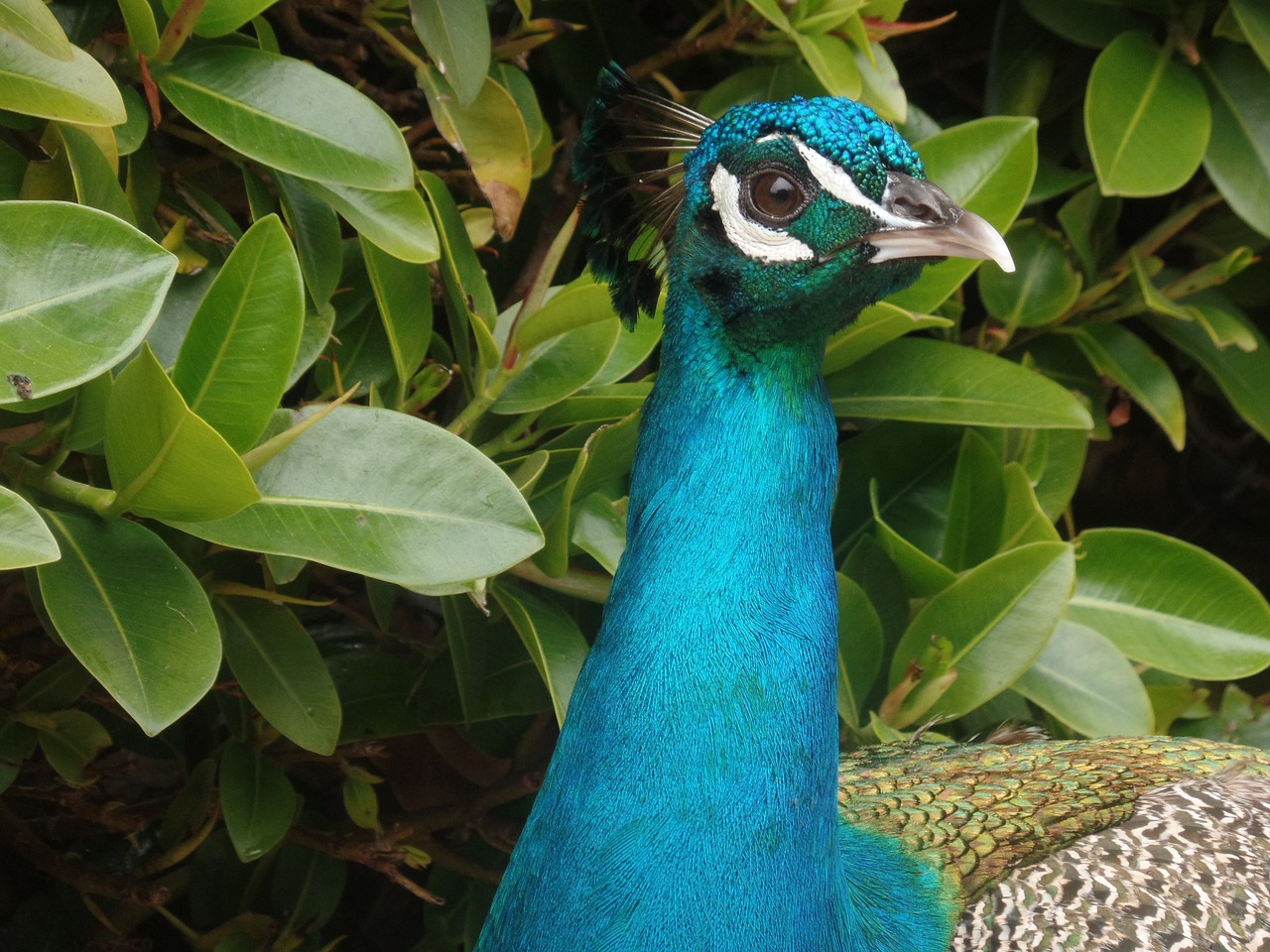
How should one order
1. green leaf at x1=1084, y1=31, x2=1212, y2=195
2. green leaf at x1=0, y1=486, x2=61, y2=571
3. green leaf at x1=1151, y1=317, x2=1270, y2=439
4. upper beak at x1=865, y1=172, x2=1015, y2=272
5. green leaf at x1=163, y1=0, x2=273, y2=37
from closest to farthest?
green leaf at x1=0, y1=486, x2=61, y2=571, upper beak at x1=865, y1=172, x2=1015, y2=272, green leaf at x1=163, y1=0, x2=273, y2=37, green leaf at x1=1084, y1=31, x2=1212, y2=195, green leaf at x1=1151, y1=317, x2=1270, y2=439

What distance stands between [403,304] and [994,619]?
0.63 meters

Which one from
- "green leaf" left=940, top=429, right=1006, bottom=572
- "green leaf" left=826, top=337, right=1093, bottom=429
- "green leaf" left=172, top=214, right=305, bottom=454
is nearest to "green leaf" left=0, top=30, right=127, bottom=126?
"green leaf" left=172, top=214, right=305, bottom=454

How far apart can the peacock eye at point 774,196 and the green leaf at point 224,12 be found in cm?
40

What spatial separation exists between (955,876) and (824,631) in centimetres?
33

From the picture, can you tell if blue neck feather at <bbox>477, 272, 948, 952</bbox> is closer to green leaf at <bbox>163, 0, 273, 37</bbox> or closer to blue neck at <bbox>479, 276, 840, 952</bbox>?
blue neck at <bbox>479, 276, 840, 952</bbox>

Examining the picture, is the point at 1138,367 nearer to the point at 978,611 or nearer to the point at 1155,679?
the point at 1155,679

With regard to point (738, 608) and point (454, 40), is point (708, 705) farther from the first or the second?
point (454, 40)

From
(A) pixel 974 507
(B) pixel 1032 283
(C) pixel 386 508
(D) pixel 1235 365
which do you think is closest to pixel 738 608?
(C) pixel 386 508

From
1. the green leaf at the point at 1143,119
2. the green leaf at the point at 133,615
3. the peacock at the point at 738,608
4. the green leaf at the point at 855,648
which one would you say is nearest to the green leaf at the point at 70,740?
the green leaf at the point at 133,615

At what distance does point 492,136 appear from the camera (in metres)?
1.24

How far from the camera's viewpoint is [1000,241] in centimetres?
85

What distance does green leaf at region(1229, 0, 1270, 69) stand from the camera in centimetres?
152

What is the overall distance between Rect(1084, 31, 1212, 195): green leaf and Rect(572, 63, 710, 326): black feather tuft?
0.61 meters

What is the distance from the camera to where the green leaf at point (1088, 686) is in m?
1.37
